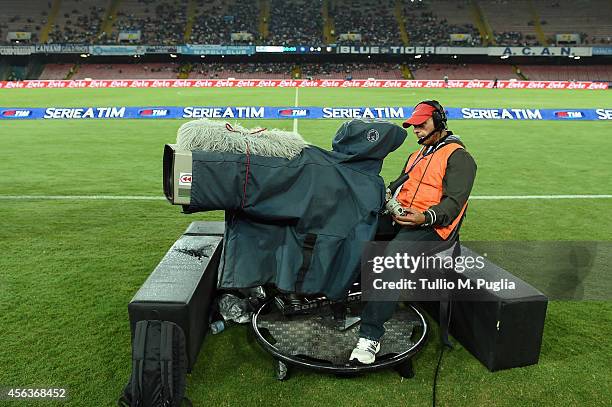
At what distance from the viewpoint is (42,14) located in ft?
181

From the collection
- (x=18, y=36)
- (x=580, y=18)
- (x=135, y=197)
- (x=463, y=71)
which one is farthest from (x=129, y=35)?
(x=135, y=197)

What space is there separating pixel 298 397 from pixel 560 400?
5.21 feet

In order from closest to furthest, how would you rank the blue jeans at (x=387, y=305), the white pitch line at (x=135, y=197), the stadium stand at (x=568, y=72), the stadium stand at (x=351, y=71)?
the blue jeans at (x=387, y=305), the white pitch line at (x=135, y=197), the stadium stand at (x=568, y=72), the stadium stand at (x=351, y=71)

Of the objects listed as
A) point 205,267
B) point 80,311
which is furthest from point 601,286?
point 80,311

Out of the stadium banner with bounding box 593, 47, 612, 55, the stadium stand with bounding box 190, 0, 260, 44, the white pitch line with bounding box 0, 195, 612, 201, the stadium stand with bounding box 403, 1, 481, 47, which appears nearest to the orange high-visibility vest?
the white pitch line with bounding box 0, 195, 612, 201

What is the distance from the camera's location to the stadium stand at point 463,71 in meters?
49.1

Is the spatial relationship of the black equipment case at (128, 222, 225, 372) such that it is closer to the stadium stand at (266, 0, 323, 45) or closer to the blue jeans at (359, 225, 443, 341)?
the blue jeans at (359, 225, 443, 341)

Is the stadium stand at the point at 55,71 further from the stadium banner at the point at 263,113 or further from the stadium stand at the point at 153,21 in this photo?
the stadium banner at the point at 263,113

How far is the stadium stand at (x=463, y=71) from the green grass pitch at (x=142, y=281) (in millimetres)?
39991

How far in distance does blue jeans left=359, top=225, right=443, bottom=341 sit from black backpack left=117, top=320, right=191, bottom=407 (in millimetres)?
1190

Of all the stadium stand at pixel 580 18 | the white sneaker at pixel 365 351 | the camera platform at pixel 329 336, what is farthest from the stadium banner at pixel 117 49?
the white sneaker at pixel 365 351

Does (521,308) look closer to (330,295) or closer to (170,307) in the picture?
(330,295)

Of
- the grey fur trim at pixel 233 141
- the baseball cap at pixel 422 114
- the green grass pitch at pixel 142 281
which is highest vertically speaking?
the baseball cap at pixel 422 114

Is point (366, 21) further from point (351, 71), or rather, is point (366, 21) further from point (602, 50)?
point (602, 50)
